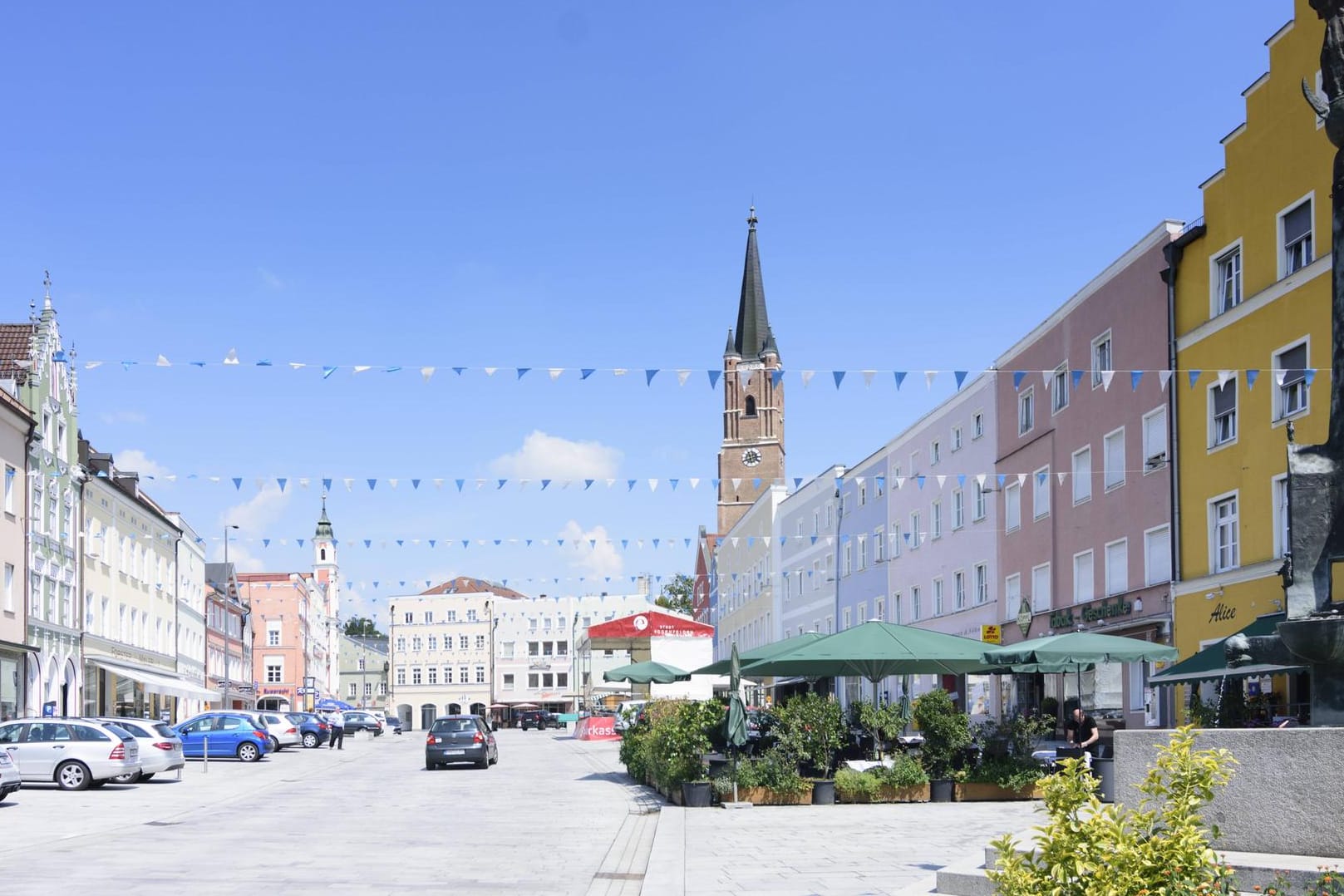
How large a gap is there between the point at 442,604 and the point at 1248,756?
4807 inches

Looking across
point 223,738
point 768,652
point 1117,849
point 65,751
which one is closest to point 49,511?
point 223,738

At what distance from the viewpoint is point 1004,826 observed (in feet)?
59.4

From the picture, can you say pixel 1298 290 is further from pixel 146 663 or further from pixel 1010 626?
pixel 146 663

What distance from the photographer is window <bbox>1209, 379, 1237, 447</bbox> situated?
95.0ft

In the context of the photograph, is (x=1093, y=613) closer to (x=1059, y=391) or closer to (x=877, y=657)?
(x=1059, y=391)

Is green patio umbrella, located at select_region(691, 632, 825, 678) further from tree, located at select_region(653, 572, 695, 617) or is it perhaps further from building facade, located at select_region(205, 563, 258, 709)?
tree, located at select_region(653, 572, 695, 617)

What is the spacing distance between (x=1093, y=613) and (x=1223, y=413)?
7378 millimetres

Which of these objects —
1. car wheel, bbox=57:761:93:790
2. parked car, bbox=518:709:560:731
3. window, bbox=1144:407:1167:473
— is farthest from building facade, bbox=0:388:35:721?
parked car, bbox=518:709:560:731

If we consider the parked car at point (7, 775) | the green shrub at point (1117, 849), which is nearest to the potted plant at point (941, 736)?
the parked car at point (7, 775)

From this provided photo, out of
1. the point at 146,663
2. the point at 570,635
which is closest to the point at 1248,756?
the point at 146,663

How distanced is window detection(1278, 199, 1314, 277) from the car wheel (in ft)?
82.7

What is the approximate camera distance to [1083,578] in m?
36.5

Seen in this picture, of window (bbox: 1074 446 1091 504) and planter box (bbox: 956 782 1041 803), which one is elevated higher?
window (bbox: 1074 446 1091 504)

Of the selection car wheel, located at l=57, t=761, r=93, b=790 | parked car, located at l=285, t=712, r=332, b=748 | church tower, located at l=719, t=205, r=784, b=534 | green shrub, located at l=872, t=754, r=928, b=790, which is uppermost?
church tower, located at l=719, t=205, r=784, b=534
